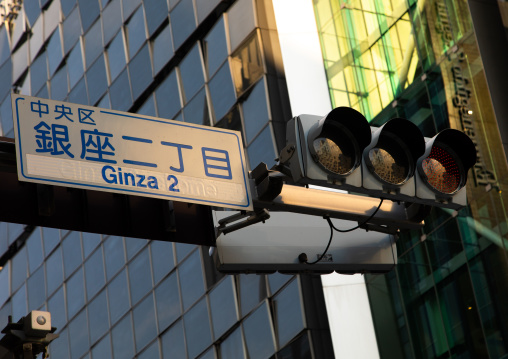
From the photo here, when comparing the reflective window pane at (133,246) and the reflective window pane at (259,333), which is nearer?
the reflective window pane at (259,333)

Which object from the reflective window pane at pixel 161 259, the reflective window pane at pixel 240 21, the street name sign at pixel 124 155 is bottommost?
the street name sign at pixel 124 155

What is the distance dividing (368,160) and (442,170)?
0.61m

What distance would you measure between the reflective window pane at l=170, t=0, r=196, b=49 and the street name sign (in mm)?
21647

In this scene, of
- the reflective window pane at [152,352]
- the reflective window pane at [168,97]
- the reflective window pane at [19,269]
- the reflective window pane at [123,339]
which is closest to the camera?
the reflective window pane at [152,352]

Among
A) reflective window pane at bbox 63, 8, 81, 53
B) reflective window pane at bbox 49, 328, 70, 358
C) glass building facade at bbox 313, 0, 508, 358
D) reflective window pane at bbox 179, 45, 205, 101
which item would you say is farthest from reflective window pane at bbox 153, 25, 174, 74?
reflective window pane at bbox 49, 328, 70, 358

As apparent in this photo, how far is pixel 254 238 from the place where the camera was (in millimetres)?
6906

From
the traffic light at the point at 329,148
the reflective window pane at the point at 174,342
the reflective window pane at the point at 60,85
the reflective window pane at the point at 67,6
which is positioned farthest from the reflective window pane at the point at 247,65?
the traffic light at the point at 329,148

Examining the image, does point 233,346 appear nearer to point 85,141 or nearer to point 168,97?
point 168,97

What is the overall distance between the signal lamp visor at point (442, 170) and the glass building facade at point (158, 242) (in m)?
14.8

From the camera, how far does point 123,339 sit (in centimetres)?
2875

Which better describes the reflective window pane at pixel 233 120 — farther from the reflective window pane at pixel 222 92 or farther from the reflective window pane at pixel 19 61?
the reflective window pane at pixel 19 61

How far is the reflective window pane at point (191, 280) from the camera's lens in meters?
25.7

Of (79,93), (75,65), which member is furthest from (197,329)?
(75,65)

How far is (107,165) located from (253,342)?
17.3 metres
